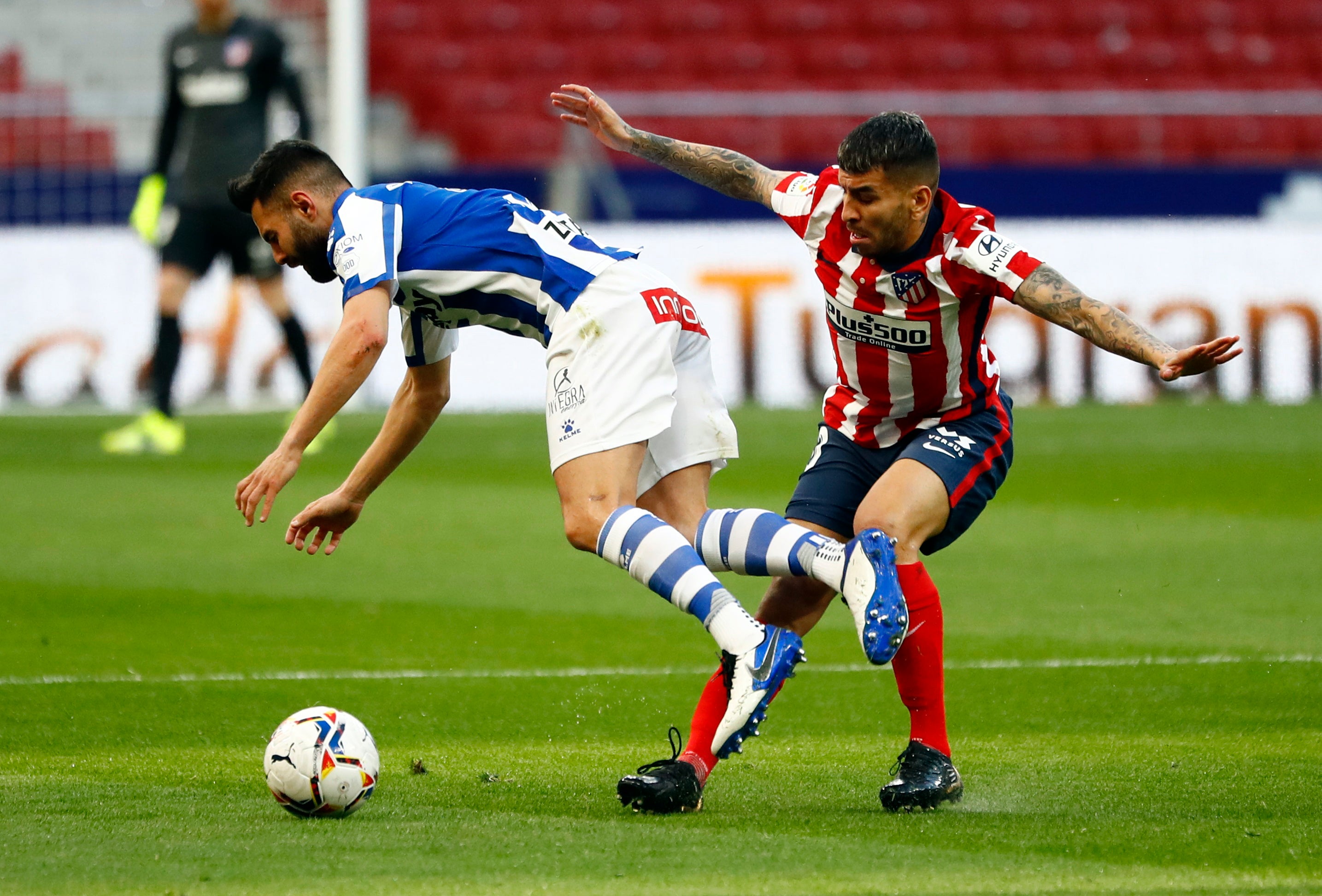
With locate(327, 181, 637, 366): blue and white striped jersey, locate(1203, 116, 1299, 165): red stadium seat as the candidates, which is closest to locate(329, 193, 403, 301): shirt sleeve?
locate(327, 181, 637, 366): blue and white striped jersey

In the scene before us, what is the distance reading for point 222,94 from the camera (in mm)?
12398

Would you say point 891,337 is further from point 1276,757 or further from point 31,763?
point 31,763

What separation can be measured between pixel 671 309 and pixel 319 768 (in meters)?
1.42

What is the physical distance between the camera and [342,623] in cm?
708

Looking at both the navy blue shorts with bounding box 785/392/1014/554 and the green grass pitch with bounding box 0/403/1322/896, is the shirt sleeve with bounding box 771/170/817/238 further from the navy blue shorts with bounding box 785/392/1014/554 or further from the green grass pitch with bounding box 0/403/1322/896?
the green grass pitch with bounding box 0/403/1322/896

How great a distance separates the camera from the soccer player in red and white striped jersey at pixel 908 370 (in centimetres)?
427

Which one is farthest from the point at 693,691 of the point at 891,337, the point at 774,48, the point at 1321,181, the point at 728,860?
the point at 774,48

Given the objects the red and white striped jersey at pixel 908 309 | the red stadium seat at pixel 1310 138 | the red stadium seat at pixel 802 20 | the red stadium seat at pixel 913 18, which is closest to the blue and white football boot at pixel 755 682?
the red and white striped jersey at pixel 908 309

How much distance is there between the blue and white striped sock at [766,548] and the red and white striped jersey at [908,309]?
0.47m

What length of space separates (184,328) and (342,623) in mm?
8251

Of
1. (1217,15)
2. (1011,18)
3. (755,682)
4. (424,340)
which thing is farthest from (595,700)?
(1217,15)

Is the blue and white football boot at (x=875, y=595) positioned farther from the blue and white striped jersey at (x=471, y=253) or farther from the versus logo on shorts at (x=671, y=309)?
the blue and white striped jersey at (x=471, y=253)

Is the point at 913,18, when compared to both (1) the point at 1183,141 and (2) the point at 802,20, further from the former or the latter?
(1) the point at 1183,141

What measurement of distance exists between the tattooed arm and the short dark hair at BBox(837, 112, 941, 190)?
0.36 meters
